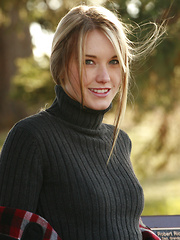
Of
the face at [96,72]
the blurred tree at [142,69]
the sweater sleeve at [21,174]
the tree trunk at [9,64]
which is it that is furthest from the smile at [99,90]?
the tree trunk at [9,64]

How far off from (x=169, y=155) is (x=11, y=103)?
581 centimetres

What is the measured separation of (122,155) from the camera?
63.7 inches

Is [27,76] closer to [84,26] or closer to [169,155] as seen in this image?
[169,155]

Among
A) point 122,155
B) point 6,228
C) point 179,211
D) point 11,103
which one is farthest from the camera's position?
point 11,103

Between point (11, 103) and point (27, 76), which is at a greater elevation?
point (11, 103)

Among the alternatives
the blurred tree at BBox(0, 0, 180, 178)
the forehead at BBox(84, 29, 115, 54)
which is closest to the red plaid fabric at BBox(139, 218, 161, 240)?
the forehead at BBox(84, 29, 115, 54)

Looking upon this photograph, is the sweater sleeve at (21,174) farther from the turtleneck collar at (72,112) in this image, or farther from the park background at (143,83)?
the park background at (143,83)

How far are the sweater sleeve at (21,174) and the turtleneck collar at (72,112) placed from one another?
0.23 m

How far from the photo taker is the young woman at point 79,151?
4.14 ft

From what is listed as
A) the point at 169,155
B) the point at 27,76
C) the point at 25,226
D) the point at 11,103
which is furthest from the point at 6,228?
the point at 11,103

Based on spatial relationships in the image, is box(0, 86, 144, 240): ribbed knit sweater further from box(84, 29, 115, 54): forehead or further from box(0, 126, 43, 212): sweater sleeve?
box(84, 29, 115, 54): forehead

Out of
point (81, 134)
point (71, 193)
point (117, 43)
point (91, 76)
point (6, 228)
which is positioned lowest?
point (6, 228)

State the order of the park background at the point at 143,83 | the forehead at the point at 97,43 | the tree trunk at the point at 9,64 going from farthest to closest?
the tree trunk at the point at 9,64, the park background at the point at 143,83, the forehead at the point at 97,43

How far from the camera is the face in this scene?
1.39 metres
